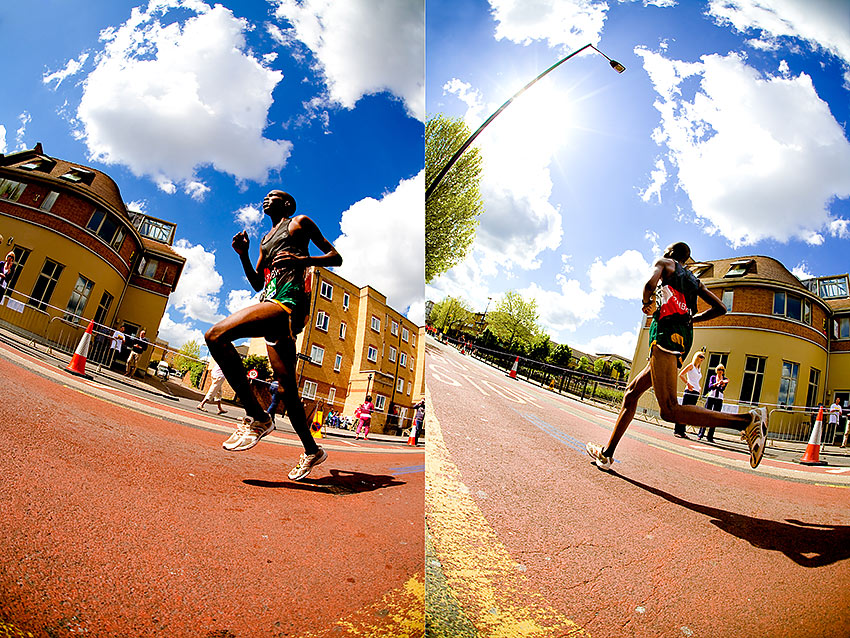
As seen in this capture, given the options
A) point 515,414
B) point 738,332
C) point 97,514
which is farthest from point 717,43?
point 97,514

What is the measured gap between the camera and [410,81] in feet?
5.99

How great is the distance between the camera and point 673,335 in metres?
1.50

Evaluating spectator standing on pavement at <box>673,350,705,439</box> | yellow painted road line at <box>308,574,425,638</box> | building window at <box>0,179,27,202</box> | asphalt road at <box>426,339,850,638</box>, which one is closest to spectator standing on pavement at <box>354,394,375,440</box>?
asphalt road at <box>426,339,850,638</box>

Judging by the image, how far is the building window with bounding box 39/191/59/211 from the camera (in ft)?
4.17

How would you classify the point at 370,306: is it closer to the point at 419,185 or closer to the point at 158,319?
the point at 419,185

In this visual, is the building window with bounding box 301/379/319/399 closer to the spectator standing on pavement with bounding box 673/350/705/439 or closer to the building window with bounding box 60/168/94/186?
the building window with bounding box 60/168/94/186

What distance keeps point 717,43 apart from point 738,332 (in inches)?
37.3

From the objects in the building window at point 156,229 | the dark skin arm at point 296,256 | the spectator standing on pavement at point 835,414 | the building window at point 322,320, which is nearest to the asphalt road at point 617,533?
the spectator standing on pavement at point 835,414

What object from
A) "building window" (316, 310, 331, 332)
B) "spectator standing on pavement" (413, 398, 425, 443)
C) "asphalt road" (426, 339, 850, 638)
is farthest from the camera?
"spectator standing on pavement" (413, 398, 425, 443)

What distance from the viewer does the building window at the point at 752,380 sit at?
4.63 feet

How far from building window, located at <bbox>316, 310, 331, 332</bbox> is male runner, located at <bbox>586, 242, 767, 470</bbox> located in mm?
1026

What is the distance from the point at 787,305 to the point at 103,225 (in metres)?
2.07

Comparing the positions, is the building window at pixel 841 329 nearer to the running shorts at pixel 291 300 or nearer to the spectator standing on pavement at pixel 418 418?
the spectator standing on pavement at pixel 418 418

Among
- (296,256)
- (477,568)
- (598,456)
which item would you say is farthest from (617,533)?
(296,256)
